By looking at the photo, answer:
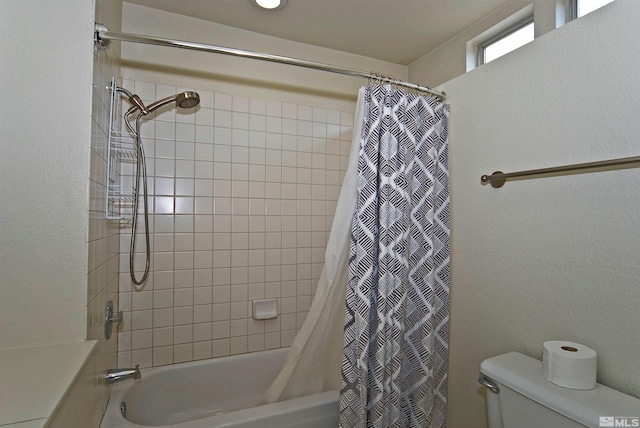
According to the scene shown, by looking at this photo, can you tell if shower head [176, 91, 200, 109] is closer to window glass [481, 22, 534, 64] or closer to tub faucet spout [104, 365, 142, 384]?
tub faucet spout [104, 365, 142, 384]

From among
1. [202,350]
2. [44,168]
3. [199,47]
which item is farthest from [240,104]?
[202,350]

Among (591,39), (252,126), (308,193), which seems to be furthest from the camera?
(308,193)

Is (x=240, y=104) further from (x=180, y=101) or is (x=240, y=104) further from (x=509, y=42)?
(x=509, y=42)

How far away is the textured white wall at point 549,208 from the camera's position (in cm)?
98

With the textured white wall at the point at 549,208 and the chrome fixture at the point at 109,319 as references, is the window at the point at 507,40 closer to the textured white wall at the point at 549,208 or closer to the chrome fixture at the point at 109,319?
the textured white wall at the point at 549,208

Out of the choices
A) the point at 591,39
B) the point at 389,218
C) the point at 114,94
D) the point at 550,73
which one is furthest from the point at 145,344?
the point at 591,39

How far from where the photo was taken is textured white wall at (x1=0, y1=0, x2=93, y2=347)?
95 centimetres

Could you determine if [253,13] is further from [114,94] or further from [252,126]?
[114,94]

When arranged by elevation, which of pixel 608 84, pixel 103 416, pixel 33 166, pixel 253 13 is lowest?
pixel 103 416

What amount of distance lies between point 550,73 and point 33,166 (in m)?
1.78

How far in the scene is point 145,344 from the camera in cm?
178

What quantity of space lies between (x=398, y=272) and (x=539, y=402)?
1.99 feet

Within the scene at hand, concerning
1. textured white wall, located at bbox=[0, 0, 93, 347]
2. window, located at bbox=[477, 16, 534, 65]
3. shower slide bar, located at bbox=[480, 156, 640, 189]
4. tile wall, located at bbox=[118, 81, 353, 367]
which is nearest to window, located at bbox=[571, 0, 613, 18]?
window, located at bbox=[477, 16, 534, 65]

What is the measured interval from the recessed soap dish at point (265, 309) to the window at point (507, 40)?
1.98 m
